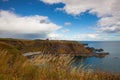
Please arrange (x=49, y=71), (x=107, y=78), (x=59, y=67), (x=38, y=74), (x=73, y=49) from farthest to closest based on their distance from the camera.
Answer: (x=73, y=49), (x=107, y=78), (x=59, y=67), (x=49, y=71), (x=38, y=74)

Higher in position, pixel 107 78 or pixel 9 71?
pixel 9 71

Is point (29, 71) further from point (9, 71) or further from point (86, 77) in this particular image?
point (86, 77)

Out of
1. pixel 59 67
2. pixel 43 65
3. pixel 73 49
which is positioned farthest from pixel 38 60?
pixel 73 49

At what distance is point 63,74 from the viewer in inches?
350

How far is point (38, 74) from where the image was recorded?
8250 millimetres

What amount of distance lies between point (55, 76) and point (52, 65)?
117 cm

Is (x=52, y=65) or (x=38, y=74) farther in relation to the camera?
(x=52, y=65)

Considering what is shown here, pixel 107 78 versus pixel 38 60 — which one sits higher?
pixel 38 60

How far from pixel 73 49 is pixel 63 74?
125m

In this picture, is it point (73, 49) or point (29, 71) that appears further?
point (73, 49)

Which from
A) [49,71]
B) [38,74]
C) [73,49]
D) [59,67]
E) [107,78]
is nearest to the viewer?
[38,74]

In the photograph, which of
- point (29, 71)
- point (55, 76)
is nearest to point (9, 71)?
point (29, 71)

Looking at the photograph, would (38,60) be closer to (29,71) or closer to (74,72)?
(29,71)

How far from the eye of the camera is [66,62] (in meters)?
9.90
